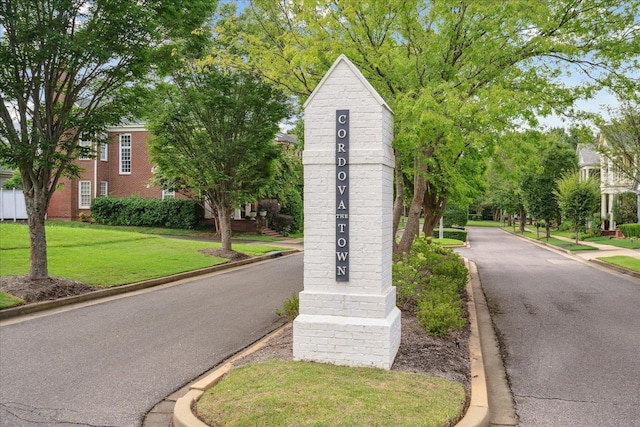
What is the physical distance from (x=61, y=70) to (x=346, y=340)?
34.4 ft

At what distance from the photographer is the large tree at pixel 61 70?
485 inches

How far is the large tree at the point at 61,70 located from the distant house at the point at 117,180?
26.1 metres

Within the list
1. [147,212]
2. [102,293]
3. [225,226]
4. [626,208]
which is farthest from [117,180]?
[626,208]

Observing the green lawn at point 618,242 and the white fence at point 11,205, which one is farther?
the white fence at point 11,205

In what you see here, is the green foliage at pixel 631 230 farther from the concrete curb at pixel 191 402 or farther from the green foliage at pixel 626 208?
the concrete curb at pixel 191 402

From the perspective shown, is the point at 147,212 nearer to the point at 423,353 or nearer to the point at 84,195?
the point at 84,195

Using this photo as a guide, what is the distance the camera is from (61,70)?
1324 cm

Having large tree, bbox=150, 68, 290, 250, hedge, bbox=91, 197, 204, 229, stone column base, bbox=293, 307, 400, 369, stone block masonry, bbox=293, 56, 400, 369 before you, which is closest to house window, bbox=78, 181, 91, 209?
hedge, bbox=91, 197, 204, 229

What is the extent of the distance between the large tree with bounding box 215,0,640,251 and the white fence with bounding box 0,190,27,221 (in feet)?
90.4

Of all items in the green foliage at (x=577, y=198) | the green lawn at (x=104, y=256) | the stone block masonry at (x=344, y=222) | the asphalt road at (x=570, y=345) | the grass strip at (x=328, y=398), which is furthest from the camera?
the green foliage at (x=577, y=198)

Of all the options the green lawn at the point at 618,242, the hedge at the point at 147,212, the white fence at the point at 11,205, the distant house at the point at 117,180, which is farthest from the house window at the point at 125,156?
the green lawn at the point at 618,242

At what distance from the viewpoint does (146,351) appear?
860 centimetres

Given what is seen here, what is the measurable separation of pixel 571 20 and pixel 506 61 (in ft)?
5.32

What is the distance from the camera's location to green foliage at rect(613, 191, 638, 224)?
42.1 m
